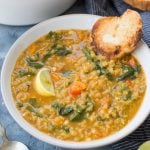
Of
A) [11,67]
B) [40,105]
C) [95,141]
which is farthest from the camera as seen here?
[11,67]

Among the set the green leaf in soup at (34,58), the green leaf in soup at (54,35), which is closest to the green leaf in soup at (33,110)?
the green leaf in soup at (34,58)

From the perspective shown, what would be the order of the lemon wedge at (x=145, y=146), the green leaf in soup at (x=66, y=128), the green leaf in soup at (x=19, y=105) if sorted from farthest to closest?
the green leaf in soup at (x=19, y=105) → the green leaf in soup at (x=66, y=128) → the lemon wedge at (x=145, y=146)

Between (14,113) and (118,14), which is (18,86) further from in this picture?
(118,14)

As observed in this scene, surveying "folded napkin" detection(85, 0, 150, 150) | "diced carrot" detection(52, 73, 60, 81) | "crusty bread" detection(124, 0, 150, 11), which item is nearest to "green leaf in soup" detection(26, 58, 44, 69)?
"diced carrot" detection(52, 73, 60, 81)

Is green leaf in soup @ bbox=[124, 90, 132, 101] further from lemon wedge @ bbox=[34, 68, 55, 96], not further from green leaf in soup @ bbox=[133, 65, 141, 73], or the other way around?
lemon wedge @ bbox=[34, 68, 55, 96]

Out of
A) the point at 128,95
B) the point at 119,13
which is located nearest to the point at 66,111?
the point at 128,95

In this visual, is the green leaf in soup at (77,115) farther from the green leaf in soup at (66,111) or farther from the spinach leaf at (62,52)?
the spinach leaf at (62,52)

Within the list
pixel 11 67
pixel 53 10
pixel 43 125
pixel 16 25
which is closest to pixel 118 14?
pixel 53 10
